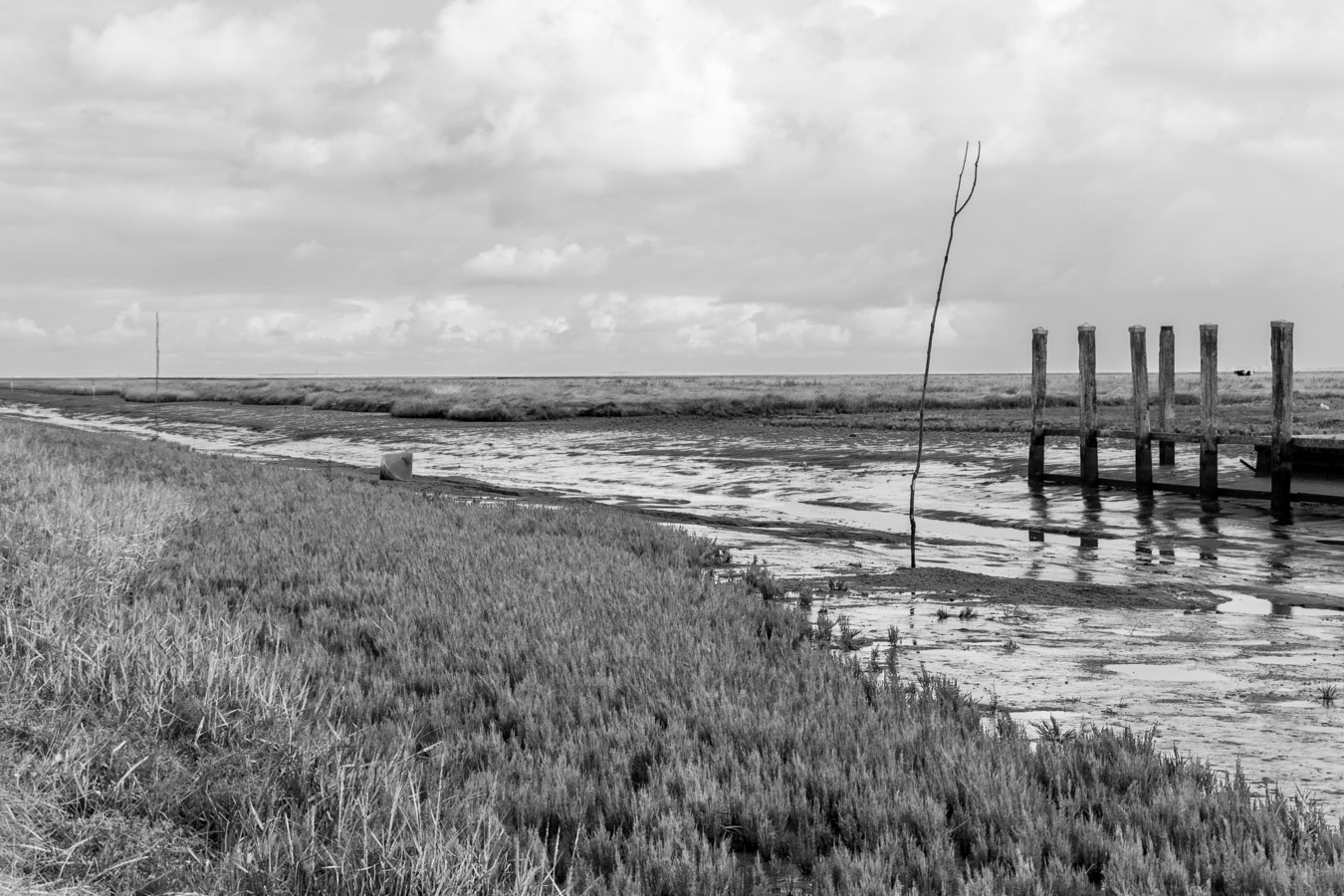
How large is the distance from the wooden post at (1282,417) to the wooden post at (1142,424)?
3067 millimetres

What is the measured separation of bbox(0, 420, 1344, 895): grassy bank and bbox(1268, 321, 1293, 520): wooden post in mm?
14095

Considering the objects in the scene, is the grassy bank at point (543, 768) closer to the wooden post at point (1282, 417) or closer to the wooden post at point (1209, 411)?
the wooden post at point (1282, 417)

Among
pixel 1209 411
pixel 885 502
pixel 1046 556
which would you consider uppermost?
pixel 1209 411

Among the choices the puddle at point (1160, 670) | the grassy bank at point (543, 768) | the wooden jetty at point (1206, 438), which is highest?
the wooden jetty at point (1206, 438)

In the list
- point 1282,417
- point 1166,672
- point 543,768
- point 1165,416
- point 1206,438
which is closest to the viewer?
point 543,768

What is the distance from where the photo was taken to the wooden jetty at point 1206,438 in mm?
20688

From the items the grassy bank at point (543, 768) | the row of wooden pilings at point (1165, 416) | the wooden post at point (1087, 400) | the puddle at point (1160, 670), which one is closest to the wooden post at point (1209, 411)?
the row of wooden pilings at point (1165, 416)

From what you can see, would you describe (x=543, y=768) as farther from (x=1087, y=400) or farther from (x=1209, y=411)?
(x=1087, y=400)

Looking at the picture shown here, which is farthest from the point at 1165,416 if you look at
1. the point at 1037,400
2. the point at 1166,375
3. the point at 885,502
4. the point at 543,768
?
the point at 543,768

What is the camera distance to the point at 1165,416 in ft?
84.3

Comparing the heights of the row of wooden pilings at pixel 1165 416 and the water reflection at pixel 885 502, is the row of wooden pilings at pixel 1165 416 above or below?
above

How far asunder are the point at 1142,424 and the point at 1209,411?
141 centimetres

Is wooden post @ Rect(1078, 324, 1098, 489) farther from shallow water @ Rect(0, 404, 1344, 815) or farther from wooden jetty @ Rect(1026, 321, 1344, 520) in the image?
shallow water @ Rect(0, 404, 1344, 815)

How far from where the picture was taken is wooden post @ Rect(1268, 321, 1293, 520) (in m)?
20.5
